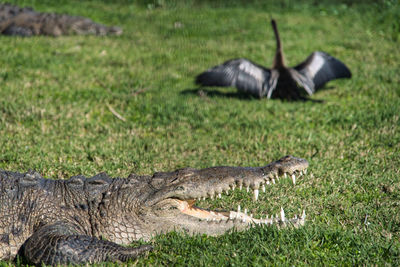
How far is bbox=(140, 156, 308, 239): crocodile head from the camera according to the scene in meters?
3.89

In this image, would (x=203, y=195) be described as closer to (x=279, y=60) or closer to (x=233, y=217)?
(x=233, y=217)

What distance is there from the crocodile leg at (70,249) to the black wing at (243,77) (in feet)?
16.5

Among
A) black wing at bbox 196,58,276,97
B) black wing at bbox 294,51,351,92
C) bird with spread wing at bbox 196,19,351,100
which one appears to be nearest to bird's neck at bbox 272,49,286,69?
bird with spread wing at bbox 196,19,351,100

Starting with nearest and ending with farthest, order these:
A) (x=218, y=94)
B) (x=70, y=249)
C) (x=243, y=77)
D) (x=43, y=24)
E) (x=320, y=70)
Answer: (x=70, y=249) < (x=243, y=77) < (x=320, y=70) < (x=218, y=94) < (x=43, y=24)

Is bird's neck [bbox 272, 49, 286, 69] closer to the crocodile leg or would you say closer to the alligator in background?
the crocodile leg

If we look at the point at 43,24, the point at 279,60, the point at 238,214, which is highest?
the point at 279,60

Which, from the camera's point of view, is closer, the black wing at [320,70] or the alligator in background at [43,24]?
the black wing at [320,70]

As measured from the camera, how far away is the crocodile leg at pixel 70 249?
135 inches

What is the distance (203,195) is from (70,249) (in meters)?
1.15

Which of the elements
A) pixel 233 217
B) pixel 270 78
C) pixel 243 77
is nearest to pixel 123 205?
pixel 233 217

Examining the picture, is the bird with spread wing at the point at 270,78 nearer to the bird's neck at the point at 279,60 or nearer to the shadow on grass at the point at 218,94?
the bird's neck at the point at 279,60

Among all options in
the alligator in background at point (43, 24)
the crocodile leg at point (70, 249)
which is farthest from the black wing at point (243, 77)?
the alligator in background at point (43, 24)

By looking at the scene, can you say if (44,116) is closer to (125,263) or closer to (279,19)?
(125,263)

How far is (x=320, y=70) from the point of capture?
28.3 feet
